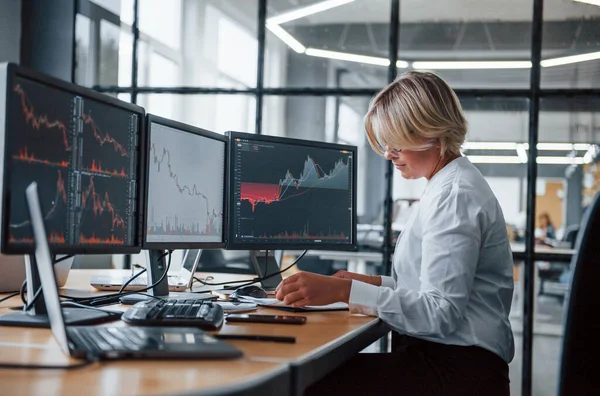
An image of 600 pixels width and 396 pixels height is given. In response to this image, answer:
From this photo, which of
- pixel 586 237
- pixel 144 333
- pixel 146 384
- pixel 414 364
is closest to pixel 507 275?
pixel 414 364

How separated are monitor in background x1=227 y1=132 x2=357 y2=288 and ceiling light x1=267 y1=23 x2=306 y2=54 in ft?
4.70

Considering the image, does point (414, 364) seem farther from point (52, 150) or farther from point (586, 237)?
point (52, 150)

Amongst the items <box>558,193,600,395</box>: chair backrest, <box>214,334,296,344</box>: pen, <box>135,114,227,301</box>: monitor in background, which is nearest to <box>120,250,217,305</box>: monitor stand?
<box>135,114,227,301</box>: monitor in background

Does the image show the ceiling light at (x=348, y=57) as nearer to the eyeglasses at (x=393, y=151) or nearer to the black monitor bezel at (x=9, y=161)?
the eyeglasses at (x=393, y=151)

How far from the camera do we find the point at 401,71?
3525mm

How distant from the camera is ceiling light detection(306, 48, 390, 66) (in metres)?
3.53

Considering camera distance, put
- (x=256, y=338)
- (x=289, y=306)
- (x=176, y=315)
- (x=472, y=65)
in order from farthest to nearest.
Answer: (x=472, y=65), (x=289, y=306), (x=176, y=315), (x=256, y=338)

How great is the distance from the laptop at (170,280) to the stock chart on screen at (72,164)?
440mm

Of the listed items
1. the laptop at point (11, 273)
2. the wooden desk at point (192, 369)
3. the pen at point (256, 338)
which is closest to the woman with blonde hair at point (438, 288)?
the wooden desk at point (192, 369)

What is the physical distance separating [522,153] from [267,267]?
1681 mm

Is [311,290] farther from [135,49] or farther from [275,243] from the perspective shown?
[135,49]

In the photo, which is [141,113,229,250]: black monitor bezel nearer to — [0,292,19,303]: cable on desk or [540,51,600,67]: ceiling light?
[0,292,19,303]: cable on desk

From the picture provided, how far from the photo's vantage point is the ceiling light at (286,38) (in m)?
3.65

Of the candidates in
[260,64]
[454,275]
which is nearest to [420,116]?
[454,275]
